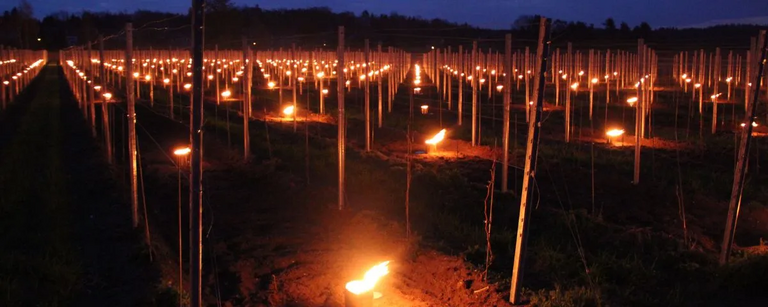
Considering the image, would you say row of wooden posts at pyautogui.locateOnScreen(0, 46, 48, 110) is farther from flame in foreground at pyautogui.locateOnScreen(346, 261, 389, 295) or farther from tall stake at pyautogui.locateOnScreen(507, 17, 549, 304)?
tall stake at pyautogui.locateOnScreen(507, 17, 549, 304)

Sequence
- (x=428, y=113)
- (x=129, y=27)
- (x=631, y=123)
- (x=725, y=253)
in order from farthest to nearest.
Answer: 1. (x=428, y=113)
2. (x=631, y=123)
3. (x=129, y=27)
4. (x=725, y=253)

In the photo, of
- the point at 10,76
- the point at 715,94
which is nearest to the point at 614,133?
the point at 715,94

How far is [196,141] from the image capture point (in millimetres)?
4660

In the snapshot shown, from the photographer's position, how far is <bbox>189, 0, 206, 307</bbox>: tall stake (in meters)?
4.56

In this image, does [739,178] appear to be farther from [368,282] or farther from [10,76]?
[10,76]

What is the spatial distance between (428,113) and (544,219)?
13.6m

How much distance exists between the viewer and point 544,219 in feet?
31.5

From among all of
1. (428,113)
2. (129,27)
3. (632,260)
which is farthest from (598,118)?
(129,27)

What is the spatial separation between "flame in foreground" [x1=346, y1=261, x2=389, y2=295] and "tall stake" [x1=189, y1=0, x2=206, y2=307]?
1.37 metres

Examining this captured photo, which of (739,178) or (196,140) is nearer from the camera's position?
(196,140)

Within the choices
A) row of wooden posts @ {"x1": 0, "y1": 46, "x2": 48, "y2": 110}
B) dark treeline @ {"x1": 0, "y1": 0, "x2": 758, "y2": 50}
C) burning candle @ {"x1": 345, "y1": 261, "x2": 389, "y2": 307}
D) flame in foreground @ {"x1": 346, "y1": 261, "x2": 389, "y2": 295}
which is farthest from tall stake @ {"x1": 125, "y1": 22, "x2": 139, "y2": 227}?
dark treeline @ {"x1": 0, "y1": 0, "x2": 758, "y2": 50}

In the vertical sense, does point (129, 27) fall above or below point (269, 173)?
above

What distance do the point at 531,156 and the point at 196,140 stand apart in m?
2.71

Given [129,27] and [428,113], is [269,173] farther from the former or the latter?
[428,113]
